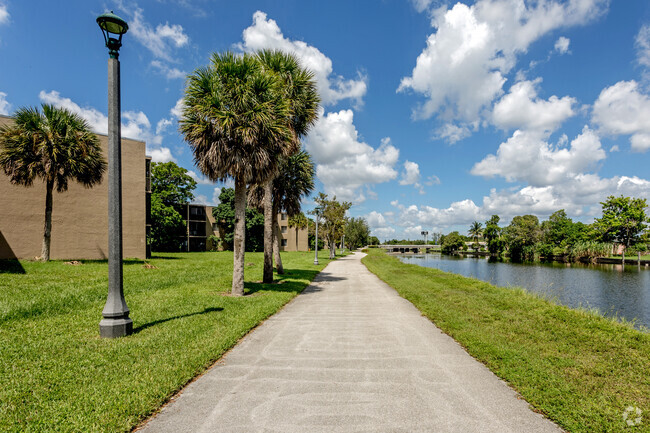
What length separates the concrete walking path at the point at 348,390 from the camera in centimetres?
366

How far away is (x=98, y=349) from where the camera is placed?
19.5 ft

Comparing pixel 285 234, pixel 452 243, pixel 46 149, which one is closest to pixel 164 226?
pixel 285 234

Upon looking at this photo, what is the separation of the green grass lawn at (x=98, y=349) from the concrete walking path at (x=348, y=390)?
16.6 inches

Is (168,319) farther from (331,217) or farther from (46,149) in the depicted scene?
(331,217)

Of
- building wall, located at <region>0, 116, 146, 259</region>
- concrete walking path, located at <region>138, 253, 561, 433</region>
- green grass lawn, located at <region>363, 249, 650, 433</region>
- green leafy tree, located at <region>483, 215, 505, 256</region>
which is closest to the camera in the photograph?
concrete walking path, located at <region>138, 253, 561, 433</region>

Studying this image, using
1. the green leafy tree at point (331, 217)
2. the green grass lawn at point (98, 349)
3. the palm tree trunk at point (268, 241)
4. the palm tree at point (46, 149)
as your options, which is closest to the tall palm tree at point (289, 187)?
the palm tree trunk at point (268, 241)

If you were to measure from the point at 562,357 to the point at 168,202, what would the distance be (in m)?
56.4

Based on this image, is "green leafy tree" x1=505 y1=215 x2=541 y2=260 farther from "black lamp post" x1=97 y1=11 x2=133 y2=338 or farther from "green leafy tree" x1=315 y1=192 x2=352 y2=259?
"black lamp post" x1=97 y1=11 x2=133 y2=338

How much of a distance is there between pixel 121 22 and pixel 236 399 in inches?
305

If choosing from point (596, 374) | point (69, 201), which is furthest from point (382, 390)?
point (69, 201)

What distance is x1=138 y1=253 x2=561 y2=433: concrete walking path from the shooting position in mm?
3660

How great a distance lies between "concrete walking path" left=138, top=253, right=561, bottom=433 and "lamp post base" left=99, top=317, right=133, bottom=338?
→ 8.33ft

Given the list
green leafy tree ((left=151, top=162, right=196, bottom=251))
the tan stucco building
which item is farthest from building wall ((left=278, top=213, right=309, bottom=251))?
green leafy tree ((left=151, top=162, right=196, bottom=251))

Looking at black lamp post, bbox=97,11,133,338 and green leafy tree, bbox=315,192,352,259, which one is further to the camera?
green leafy tree, bbox=315,192,352,259
